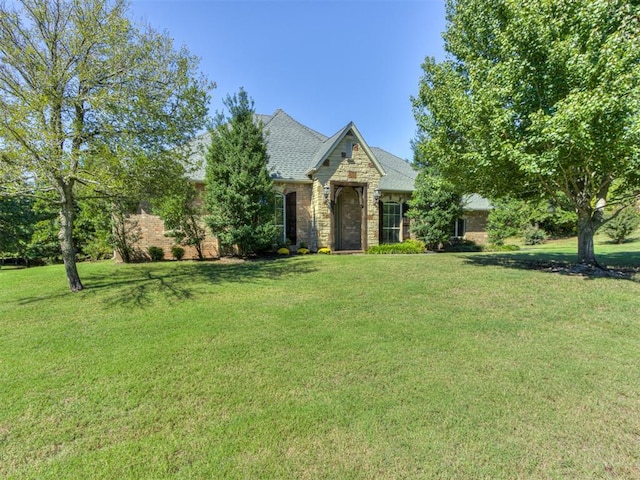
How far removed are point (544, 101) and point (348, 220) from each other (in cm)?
1137

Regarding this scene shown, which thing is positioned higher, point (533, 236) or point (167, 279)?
point (533, 236)

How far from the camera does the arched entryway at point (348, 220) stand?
58.3ft

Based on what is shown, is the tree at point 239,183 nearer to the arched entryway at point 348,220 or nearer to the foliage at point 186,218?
the foliage at point 186,218

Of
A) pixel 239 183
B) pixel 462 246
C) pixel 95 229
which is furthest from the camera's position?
pixel 462 246

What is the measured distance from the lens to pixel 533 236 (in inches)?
887

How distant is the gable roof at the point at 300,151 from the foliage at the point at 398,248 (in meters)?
3.52

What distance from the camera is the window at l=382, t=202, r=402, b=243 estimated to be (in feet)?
59.3

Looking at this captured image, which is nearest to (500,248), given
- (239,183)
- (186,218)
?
(239,183)

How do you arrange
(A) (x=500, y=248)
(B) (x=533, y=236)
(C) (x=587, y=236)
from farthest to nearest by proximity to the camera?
(B) (x=533, y=236), (A) (x=500, y=248), (C) (x=587, y=236)

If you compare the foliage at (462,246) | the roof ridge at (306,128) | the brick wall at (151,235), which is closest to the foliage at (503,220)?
the foliage at (462,246)

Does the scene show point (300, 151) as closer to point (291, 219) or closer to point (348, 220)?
point (291, 219)

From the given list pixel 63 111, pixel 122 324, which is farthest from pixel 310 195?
pixel 122 324

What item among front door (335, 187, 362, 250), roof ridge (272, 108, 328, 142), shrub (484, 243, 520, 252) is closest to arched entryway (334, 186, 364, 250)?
front door (335, 187, 362, 250)

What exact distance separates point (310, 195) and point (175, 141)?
334 inches
